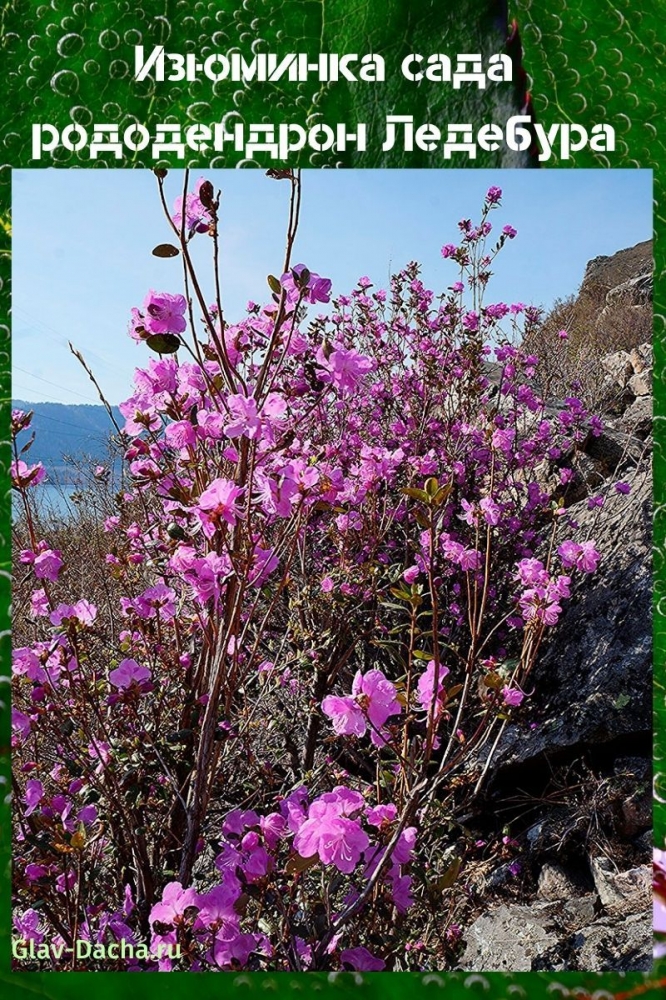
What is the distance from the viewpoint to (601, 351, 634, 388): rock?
2872 millimetres

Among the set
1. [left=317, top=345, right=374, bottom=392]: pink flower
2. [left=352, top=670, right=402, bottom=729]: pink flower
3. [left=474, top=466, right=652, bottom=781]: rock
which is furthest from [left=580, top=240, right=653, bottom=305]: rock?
[left=352, top=670, right=402, bottom=729]: pink flower

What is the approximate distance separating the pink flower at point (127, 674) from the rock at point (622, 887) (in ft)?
3.20

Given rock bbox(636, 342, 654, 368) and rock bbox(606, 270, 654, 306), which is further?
rock bbox(636, 342, 654, 368)

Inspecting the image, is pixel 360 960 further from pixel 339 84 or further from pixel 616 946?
pixel 339 84

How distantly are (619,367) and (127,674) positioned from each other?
238 centimetres

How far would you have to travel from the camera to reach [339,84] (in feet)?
4.19

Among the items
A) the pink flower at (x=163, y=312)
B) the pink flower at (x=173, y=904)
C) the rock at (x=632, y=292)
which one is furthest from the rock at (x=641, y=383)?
the pink flower at (x=173, y=904)

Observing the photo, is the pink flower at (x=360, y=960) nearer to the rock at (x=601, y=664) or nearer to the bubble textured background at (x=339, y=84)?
the bubble textured background at (x=339, y=84)

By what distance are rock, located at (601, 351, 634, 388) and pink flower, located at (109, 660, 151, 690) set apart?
2292 millimetres

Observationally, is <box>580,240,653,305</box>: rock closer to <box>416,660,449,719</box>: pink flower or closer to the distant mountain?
<box>416,660,449,719</box>: pink flower

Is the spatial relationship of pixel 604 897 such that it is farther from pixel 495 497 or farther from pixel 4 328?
pixel 4 328

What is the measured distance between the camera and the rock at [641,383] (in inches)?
104

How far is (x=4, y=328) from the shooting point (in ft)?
4.10

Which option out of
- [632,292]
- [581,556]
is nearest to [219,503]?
[581,556]
